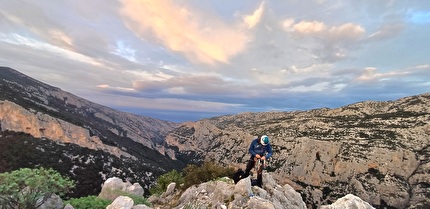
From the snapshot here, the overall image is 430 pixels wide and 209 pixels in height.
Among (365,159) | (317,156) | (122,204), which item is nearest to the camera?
(122,204)

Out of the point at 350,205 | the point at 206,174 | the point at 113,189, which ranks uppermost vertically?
the point at 206,174

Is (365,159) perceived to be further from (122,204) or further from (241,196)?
(122,204)

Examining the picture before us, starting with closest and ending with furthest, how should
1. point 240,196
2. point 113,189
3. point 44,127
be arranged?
1. point 240,196
2. point 113,189
3. point 44,127

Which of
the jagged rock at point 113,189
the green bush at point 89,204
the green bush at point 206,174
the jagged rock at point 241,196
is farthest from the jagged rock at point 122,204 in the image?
the jagged rock at point 113,189

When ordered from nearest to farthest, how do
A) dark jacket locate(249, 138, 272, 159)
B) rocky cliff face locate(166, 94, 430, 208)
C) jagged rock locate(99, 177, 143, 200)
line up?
dark jacket locate(249, 138, 272, 159), jagged rock locate(99, 177, 143, 200), rocky cliff face locate(166, 94, 430, 208)

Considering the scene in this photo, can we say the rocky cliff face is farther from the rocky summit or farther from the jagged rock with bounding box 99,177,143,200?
the jagged rock with bounding box 99,177,143,200

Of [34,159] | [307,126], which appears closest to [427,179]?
[307,126]

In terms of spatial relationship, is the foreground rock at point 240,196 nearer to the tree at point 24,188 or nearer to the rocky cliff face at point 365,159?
the tree at point 24,188

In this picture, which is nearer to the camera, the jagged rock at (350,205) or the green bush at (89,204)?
the jagged rock at (350,205)

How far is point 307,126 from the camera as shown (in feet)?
652

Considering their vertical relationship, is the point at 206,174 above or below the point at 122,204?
above

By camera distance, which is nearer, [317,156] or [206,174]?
[206,174]

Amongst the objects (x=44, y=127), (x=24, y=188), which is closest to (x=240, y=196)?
(x=24, y=188)

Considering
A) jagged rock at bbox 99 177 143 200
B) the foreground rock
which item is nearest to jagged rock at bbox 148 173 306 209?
the foreground rock
